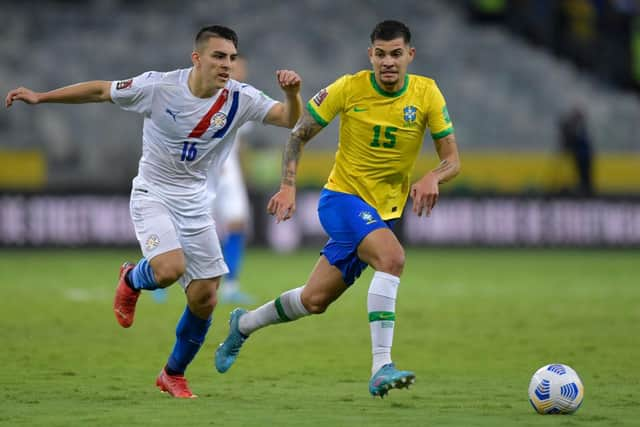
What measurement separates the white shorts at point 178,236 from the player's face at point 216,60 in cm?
80

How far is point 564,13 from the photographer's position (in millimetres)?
28188

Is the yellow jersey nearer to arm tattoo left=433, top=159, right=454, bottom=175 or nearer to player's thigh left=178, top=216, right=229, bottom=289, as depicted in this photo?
arm tattoo left=433, top=159, right=454, bottom=175

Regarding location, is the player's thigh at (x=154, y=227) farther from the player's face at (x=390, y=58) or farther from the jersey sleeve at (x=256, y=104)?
the player's face at (x=390, y=58)

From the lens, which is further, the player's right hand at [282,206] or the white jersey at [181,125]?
the white jersey at [181,125]

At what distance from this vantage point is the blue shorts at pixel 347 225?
7758 millimetres

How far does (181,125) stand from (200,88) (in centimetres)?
26

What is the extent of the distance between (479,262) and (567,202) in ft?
8.74

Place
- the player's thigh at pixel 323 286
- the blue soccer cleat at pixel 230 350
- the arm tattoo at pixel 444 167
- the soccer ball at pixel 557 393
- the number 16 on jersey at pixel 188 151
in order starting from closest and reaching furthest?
the soccer ball at pixel 557 393
the arm tattoo at pixel 444 167
the number 16 on jersey at pixel 188 151
the player's thigh at pixel 323 286
the blue soccer cleat at pixel 230 350

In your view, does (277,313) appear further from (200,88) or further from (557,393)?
(557,393)

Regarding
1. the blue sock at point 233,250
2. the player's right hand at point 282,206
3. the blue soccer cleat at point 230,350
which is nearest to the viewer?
the player's right hand at point 282,206

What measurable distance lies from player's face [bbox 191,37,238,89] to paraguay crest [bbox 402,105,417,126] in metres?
1.09

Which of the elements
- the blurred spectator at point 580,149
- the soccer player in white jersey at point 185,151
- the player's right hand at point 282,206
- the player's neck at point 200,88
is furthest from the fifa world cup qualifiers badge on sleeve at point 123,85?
the blurred spectator at point 580,149

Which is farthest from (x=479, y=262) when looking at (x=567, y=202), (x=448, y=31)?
(x=448, y=31)

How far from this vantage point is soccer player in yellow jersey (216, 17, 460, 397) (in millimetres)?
7734
